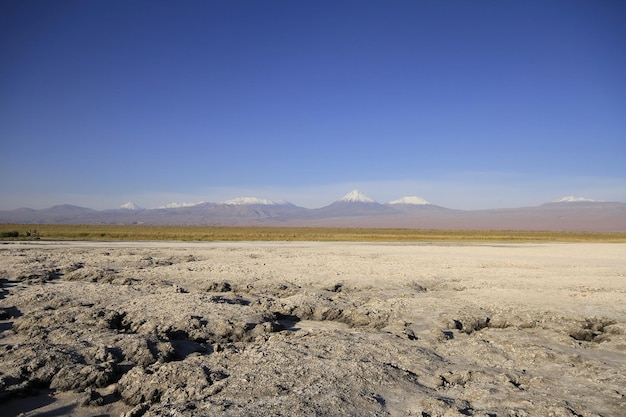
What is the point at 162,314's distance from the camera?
8.02 metres

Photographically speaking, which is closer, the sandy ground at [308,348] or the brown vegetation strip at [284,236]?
the sandy ground at [308,348]

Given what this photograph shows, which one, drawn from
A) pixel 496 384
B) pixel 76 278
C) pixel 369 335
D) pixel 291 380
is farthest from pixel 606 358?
pixel 76 278

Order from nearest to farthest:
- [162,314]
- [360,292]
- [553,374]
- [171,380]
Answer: [171,380]
[553,374]
[162,314]
[360,292]

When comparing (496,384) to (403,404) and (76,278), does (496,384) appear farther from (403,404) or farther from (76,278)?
(76,278)

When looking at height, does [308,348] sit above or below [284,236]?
below

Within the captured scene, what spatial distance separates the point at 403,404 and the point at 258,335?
3.24m

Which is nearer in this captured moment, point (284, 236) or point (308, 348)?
point (308, 348)

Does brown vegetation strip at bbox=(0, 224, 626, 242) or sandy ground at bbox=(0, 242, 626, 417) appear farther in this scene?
brown vegetation strip at bbox=(0, 224, 626, 242)

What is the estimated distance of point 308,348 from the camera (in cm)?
634

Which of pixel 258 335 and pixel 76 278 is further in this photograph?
pixel 76 278

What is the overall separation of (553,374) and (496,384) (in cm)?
110

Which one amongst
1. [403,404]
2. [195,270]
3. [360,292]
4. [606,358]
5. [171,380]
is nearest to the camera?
[403,404]

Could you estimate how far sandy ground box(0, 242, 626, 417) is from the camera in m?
4.72

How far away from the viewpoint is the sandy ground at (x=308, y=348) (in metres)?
4.72
